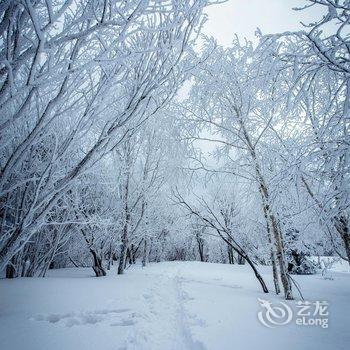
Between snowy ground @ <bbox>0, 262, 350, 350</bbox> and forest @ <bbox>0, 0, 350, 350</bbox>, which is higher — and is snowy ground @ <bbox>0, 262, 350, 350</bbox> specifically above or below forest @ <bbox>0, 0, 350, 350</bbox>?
below

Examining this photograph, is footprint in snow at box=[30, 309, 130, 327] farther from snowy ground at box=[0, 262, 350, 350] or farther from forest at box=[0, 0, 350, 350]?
forest at box=[0, 0, 350, 350]

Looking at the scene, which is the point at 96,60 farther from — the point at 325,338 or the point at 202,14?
the point at 325,338

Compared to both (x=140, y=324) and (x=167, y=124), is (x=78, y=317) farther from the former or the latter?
(x=167, y=124)

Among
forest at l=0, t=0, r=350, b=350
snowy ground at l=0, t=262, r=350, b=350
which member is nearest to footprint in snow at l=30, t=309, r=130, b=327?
snowy ground at l=0, t=262, r=350, b=350

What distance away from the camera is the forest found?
77.9 inches

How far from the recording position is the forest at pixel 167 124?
77.9 inches

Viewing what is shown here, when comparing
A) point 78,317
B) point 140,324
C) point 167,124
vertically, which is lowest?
point 140,324

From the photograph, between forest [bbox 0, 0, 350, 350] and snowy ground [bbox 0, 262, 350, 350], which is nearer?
forest [bbox 0, 0, 350, 350]

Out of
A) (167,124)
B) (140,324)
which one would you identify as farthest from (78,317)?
(167,124)

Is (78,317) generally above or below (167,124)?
below

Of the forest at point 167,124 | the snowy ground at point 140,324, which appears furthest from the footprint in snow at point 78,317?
the forest at point 167,124

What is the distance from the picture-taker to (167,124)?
252 inches

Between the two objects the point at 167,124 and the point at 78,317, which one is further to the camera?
the point at 167,124

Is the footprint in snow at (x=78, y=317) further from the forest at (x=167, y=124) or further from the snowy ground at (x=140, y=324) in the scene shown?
the forest at (x=167, y=124)
